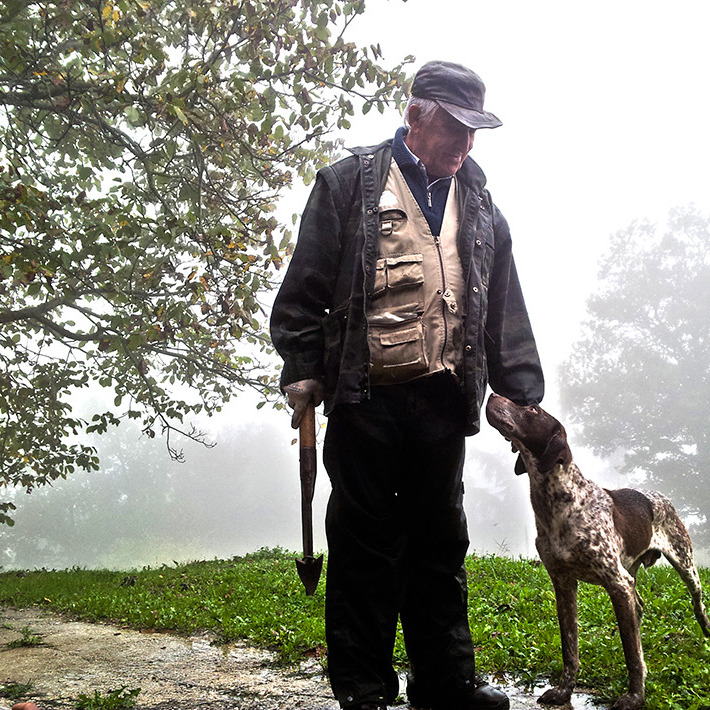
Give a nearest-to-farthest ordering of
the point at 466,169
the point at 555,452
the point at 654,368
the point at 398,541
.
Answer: the point at 398,541 → the point at 555,452 → the point at 466,169 → the point at 654,368

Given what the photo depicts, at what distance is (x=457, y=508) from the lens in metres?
3.10

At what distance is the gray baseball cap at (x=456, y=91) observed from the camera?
3.03m

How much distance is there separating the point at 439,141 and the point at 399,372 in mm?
1120

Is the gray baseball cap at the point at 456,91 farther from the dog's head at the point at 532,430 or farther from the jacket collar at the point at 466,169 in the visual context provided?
the dog's head at the point at 532,430

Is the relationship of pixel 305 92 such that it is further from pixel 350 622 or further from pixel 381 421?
pixel 350 622

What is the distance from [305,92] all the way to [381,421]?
220 inches

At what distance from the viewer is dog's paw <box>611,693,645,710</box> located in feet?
10.2

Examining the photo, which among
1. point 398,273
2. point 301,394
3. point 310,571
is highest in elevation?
point 398,273

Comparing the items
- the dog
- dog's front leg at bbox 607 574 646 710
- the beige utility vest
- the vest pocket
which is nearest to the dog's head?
the dog

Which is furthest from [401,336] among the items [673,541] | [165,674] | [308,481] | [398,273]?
[165,674]

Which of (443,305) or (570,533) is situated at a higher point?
(443,305)

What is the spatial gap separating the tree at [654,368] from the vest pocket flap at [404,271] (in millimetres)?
28910

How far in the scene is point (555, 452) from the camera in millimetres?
3229

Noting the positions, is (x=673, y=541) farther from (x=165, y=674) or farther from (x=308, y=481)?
(x=165, y=674)
